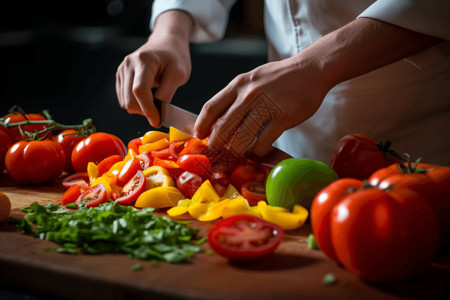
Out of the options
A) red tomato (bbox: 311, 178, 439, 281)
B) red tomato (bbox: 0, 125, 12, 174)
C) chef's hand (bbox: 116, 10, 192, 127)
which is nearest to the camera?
red tomato (bbox: 311, 178, 439, 281)

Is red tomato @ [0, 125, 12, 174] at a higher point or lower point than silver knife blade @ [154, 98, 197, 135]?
lower

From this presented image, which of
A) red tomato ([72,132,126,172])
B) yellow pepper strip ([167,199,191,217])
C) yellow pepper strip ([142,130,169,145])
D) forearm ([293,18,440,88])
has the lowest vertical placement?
yellow pepper strip ([167,199,191,217])

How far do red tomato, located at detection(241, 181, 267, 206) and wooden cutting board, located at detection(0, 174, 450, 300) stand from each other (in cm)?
20

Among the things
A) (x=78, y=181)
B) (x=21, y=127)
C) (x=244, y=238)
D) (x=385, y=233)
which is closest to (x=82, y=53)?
(x=21, y=127)

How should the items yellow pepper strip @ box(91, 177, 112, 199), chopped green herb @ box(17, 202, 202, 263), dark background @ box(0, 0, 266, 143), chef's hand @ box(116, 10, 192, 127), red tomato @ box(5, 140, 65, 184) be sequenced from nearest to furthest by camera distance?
chopped green herb @ box(17, 202, 202, 263) → yellow pepper strip @ box(91, 177, 112, 199) → chef's hand @ box(116, 10, 192, 127) → red tomato @ box(5, 140, 65, 184) → dark background @ box(0, 0, 266, 143)

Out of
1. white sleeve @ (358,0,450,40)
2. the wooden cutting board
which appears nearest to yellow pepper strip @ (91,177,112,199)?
the wooden cutting board

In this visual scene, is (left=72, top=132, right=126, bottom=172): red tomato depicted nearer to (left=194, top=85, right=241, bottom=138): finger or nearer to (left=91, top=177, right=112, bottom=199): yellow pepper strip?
(left=91, top=177, right=112, bottom=199): yellow pepper strip

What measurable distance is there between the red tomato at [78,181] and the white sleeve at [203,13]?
2.18 feet

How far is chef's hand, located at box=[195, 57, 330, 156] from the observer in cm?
107

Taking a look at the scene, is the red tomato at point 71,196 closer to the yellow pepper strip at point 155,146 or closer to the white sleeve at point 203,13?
the yellow pepper strip at point 155,146

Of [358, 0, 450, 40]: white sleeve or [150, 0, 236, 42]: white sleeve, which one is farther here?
[150, 0, 236, 42]: white sleeve

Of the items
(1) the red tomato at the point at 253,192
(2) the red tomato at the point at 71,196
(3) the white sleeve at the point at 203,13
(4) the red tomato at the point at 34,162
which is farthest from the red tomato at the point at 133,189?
(3) the white sleeve at the point at 203,13

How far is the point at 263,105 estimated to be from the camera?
109 cm

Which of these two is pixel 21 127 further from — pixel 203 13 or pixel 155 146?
pixel 203 13
